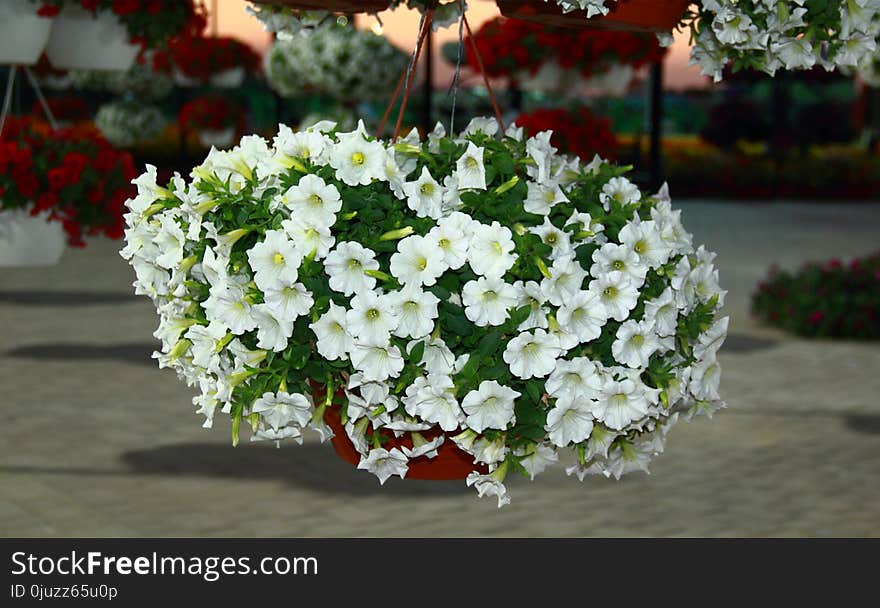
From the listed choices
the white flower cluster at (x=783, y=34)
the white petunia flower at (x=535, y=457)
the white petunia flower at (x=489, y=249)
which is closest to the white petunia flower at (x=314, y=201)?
the white petunia flower at (x=489, y=249)

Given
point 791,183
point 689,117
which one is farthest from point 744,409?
point 689,117

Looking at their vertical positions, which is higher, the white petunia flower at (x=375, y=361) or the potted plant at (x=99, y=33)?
the potted plant at (x=99, y=33)

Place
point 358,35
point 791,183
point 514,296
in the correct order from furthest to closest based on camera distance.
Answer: point 791,183 < point 358,35 < point 514,296

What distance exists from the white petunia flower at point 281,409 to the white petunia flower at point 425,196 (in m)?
0.39

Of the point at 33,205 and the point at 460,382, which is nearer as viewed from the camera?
the point at 460,382

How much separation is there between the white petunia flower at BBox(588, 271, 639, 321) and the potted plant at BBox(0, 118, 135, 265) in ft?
13.5

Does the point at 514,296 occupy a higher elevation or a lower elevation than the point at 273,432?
higher

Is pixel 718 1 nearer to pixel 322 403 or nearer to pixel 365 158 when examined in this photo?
pixel 365 158

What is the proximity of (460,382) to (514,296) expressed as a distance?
0.57ft

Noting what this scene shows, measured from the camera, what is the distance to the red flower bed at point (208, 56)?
50.5 ft

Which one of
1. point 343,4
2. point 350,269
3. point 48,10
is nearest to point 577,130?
point 48,10

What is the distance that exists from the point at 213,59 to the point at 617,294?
13.9 m

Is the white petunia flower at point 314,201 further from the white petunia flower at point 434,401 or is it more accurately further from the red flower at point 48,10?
the red flower at point 48,10

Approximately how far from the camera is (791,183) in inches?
775
